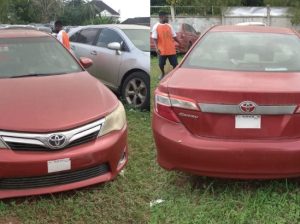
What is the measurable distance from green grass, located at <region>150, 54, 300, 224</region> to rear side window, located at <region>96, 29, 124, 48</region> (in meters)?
3.29

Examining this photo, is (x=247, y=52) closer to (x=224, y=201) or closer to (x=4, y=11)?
(x=224, y=201)

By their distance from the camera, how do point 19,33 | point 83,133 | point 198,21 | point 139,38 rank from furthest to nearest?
point 198,21 < point 139,38 < point 19,33 < point 83,133

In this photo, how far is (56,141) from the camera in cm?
311

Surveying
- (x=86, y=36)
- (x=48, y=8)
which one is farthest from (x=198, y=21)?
(x=86, y=36)

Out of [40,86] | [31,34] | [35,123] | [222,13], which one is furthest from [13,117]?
[222,13]

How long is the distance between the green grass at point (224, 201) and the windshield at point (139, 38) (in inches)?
111

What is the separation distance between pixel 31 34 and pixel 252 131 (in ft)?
9.41

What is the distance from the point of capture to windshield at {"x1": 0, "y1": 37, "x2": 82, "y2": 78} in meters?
4.21

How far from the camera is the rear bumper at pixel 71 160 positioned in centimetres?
301

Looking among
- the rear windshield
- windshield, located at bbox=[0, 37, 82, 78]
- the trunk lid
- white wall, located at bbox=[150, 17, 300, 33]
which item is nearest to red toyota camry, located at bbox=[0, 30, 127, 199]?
windshield, located at bbox=[0, 37, 82, 78]

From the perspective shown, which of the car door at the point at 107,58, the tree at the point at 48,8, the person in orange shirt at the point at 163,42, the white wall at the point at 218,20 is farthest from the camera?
the tree at the point at 48,8

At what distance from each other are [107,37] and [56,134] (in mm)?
3832

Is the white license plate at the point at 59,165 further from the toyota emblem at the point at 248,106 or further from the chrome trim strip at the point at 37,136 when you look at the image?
the toyota emblem at the point at 248,106

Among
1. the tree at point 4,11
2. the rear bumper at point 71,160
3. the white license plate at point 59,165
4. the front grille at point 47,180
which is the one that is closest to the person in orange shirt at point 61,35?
the tree at point 4,11
